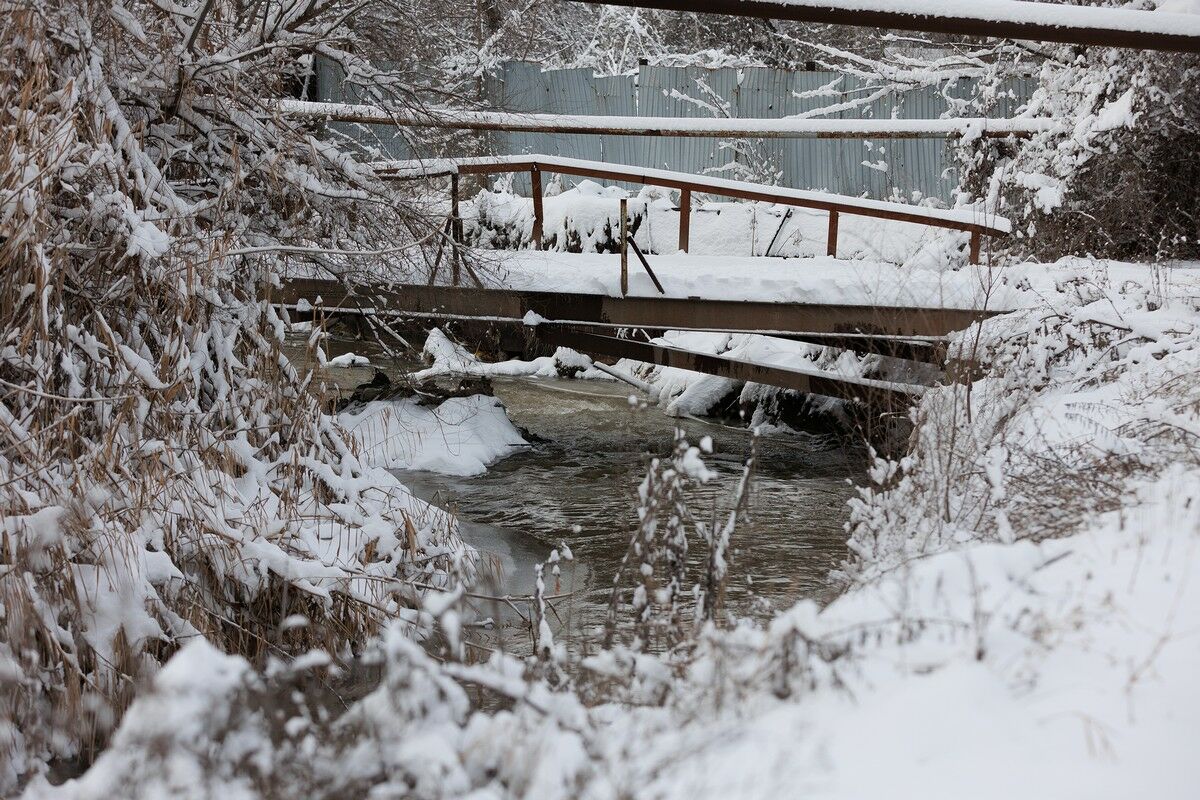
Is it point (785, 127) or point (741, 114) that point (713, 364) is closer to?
point (785, 127)

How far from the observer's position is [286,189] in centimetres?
663

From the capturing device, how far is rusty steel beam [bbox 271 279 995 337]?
28.7 ft

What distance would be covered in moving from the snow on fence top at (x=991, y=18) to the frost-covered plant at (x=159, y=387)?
1.88 meters

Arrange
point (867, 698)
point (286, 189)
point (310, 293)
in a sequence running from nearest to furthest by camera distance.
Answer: point (867, 698)
point (286, 189)
point (310, 293)

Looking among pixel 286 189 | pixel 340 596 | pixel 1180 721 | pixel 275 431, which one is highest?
pixel 286 189

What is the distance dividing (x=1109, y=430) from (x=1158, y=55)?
18.6ft

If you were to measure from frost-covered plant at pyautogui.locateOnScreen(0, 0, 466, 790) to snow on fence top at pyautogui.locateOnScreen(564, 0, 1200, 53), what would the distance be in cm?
188

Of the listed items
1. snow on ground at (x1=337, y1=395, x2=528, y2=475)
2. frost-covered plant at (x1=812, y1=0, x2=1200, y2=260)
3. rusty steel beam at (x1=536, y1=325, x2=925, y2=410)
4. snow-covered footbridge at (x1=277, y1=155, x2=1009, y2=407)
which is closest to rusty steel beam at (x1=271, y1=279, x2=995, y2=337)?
snow-covered footbridge at (x1=277, y1=155, x2=1009, y2=407)

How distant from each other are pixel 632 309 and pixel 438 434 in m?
2.21

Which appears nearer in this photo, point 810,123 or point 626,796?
point 626,796

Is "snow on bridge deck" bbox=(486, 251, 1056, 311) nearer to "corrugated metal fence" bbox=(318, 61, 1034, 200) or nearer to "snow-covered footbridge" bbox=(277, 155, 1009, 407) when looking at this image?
"snow-covered footbridge" bbox=(277, 155, 1009, 407)

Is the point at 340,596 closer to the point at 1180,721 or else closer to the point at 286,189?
the point at 286,189

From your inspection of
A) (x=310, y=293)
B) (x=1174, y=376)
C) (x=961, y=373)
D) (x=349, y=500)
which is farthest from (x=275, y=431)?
(x=1174, y=376)

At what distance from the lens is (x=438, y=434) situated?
33.4ft
